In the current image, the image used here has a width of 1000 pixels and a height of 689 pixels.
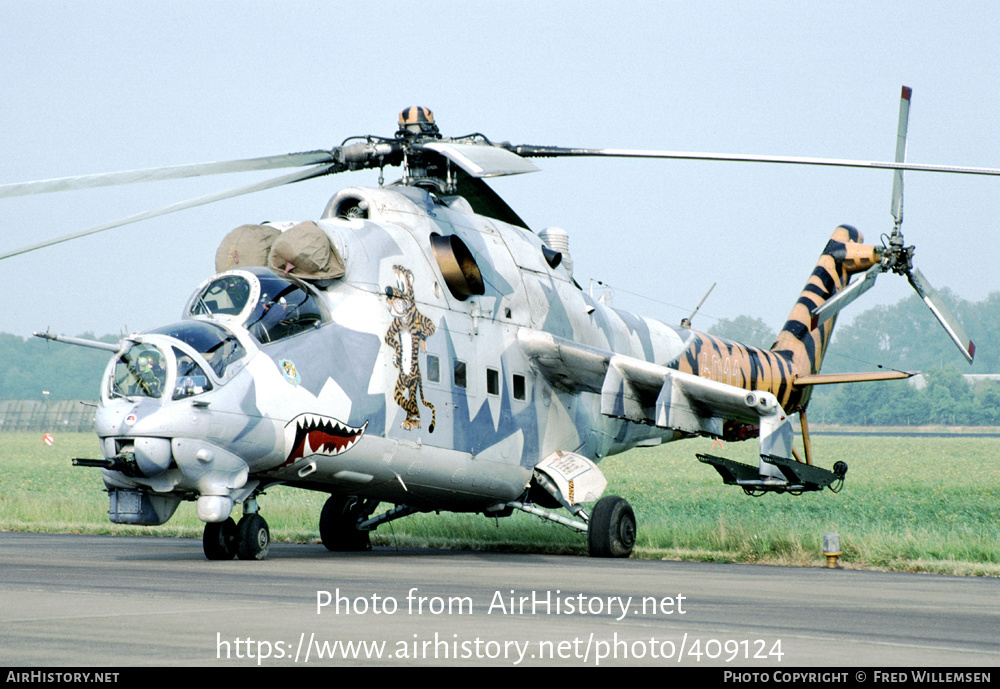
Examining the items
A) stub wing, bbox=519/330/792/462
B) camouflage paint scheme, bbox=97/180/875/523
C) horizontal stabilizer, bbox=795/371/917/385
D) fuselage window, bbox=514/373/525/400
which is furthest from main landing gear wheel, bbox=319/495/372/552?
horizontal stabilizer, bbox=795/371/917/385

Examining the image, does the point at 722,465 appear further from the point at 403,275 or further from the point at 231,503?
the point at 231,503

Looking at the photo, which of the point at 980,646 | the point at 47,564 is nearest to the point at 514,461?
the point at 47,564

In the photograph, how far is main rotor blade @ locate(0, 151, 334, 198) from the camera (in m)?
12.4

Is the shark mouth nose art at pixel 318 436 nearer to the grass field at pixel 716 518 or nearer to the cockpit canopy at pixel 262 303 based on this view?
the cockpit canopy at pixel 262 303

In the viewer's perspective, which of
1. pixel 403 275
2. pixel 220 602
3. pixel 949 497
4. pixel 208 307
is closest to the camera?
pixel 220 602

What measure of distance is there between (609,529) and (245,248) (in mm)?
5993

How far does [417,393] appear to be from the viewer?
586 inches

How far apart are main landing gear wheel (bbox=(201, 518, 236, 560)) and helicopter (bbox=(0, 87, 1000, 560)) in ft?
0.07

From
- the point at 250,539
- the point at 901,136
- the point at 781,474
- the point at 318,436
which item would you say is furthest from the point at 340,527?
the point at 901,136

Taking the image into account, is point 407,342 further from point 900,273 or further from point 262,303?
point 900,273

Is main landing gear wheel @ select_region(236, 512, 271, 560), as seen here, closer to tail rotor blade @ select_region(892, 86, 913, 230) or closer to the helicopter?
the helicopter

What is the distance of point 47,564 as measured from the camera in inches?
516

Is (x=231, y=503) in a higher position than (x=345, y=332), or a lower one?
lower

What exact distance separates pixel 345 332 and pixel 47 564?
4.10m
